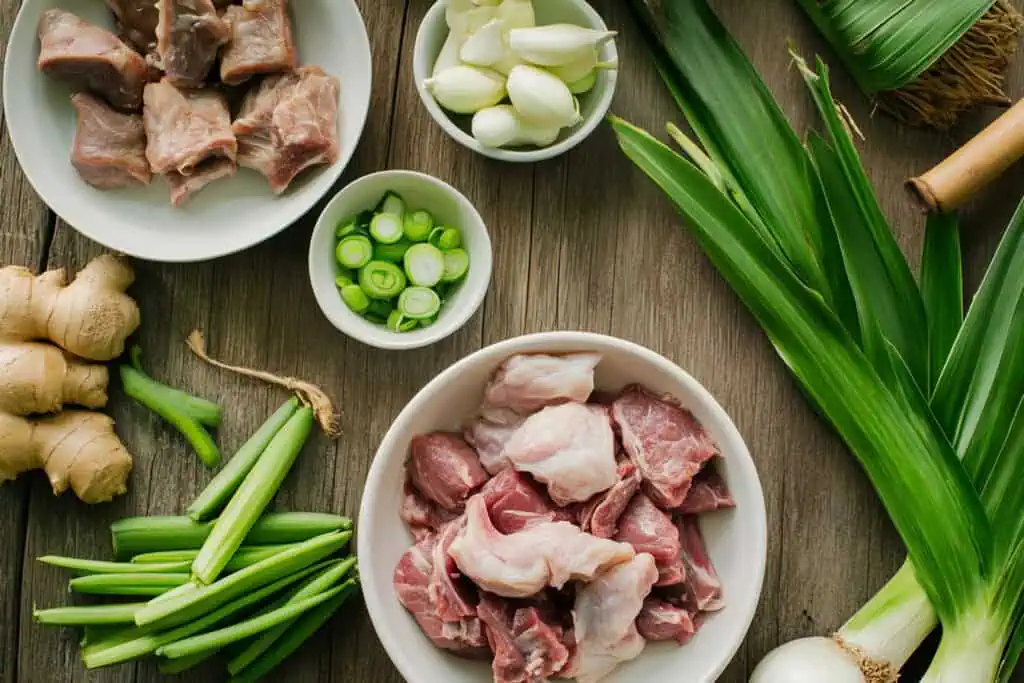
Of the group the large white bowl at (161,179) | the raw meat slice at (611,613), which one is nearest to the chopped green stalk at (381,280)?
the large white bowl at (161,179)

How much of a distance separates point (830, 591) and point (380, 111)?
1.29m

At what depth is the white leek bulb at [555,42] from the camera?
1895 mm

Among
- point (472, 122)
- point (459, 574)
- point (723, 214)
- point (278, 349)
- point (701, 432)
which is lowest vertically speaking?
point (459, 574)

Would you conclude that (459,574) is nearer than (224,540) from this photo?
Yes

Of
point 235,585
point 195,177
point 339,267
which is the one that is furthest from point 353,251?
point 235,585

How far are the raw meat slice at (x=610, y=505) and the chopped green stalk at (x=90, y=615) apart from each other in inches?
32.5

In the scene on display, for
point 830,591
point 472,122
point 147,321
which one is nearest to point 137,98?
point 147,321

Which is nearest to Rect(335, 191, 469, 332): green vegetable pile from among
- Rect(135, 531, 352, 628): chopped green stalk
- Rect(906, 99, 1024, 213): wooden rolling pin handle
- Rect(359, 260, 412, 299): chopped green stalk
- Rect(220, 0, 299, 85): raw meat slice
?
Rect(359, 260, 412, 299): chopped green stalk

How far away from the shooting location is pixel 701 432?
1835mm

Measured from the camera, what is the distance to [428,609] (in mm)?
1812

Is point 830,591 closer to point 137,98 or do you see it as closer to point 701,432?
point 701,432

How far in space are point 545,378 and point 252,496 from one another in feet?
1.95

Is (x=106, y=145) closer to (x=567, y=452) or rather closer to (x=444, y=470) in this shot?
(x=444, y=470)

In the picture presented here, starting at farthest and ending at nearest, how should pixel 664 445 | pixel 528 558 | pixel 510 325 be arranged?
pixel 510 325
pixel 664 445
pixel 528 558
